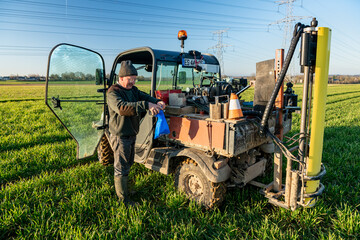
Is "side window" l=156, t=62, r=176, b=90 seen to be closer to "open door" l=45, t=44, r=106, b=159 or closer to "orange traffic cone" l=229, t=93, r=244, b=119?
"open door" l=45, t=44, r=106, b=159

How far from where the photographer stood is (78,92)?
392cm

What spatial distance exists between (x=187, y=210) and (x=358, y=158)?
4.29m

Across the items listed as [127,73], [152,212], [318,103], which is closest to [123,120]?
[127,73]

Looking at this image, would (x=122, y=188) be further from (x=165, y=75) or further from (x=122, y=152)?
(x=165, y=75)

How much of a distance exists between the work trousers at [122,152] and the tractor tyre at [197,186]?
2.63ft

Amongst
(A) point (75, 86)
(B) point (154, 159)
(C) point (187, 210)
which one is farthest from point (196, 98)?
(A) point (75, 86)

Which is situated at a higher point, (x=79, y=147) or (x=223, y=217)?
(x=79, y=147)

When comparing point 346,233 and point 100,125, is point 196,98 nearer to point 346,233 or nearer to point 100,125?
point 100,125

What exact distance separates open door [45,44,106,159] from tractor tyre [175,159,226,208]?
1738 mm

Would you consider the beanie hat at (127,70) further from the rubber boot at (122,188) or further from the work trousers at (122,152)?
the rubber boot at (122,188)

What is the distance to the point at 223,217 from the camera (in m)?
3.08

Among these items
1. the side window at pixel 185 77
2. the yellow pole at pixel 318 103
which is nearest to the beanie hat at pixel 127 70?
the side window at pixel 185 77

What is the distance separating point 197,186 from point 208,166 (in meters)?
0.53

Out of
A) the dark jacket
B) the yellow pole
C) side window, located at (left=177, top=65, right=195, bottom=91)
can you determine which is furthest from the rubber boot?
the yellow pole
